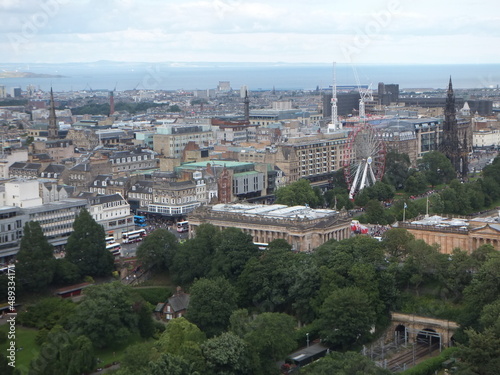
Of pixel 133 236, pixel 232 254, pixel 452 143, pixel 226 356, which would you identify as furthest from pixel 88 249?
pixel 452 143

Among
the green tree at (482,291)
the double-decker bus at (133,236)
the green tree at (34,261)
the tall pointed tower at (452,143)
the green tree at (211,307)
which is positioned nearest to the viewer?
the green tree at (482,291)

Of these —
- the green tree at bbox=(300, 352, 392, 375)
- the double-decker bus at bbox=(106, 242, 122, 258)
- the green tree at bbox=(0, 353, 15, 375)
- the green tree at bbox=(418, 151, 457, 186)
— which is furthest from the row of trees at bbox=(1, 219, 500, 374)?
the green tree at bbox=(418, 151, 457, 186)

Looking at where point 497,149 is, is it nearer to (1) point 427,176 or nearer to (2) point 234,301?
(1) point 427,176

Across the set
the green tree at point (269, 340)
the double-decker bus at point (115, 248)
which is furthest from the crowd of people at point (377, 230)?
the green tree at point (269, 340)

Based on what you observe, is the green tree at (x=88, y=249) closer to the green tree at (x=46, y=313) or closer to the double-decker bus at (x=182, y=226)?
the green tree at (x=46, y=313)

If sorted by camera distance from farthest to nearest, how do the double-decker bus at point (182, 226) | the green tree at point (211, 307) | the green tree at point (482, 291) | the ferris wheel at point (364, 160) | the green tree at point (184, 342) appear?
the ferris wheel at point (364, 160) < the double-decker bus at point (182, 226) < the green tree at point (211, 307) < the green tree at point (482, 291) < the green tree at point (184, 342)

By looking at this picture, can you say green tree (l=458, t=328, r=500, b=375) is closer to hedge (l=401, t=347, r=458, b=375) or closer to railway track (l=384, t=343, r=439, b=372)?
hedge (l=401, t=347, r=458, b=375)
